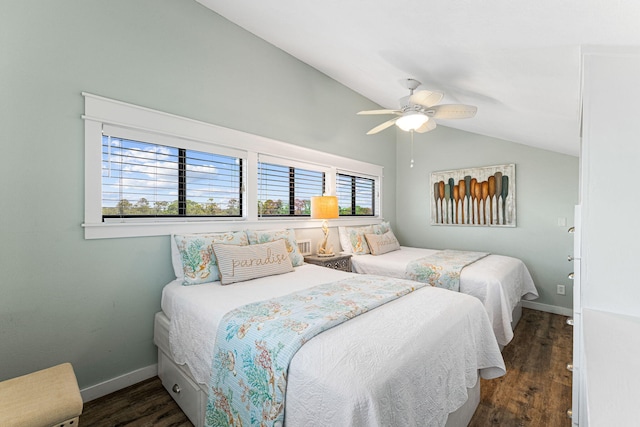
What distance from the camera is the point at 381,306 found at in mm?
1661

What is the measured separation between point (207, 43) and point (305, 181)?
1772 mm

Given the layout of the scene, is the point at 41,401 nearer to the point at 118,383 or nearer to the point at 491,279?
the point at 118,383

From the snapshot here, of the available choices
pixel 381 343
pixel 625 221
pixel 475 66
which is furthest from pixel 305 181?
pixel 625 221

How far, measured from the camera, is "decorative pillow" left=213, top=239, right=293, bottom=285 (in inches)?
86.5

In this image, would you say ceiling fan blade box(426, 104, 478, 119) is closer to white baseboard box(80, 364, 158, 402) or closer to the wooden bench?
the wooden bench

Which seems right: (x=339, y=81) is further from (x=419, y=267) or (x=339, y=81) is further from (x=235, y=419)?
(x=235, y=419)

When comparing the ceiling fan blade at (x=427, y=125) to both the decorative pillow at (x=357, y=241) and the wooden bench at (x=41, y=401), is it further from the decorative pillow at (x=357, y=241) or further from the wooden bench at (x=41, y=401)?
the wooden bench at (x=41, y=401)

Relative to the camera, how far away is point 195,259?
7.24 feet

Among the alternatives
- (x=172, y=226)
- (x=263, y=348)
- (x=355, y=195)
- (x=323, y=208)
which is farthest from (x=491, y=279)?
(x=172, y=226)

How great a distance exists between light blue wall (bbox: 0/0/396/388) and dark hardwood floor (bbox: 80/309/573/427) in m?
0.24

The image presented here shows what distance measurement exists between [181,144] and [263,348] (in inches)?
75.9

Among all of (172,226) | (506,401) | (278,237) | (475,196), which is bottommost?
(506,401)

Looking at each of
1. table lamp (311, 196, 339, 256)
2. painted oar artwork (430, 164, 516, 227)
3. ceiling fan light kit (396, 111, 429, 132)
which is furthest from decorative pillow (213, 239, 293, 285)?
painted oar artwork (430, 164, 516, 227)

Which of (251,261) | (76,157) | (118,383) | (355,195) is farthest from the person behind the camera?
(355,195)
